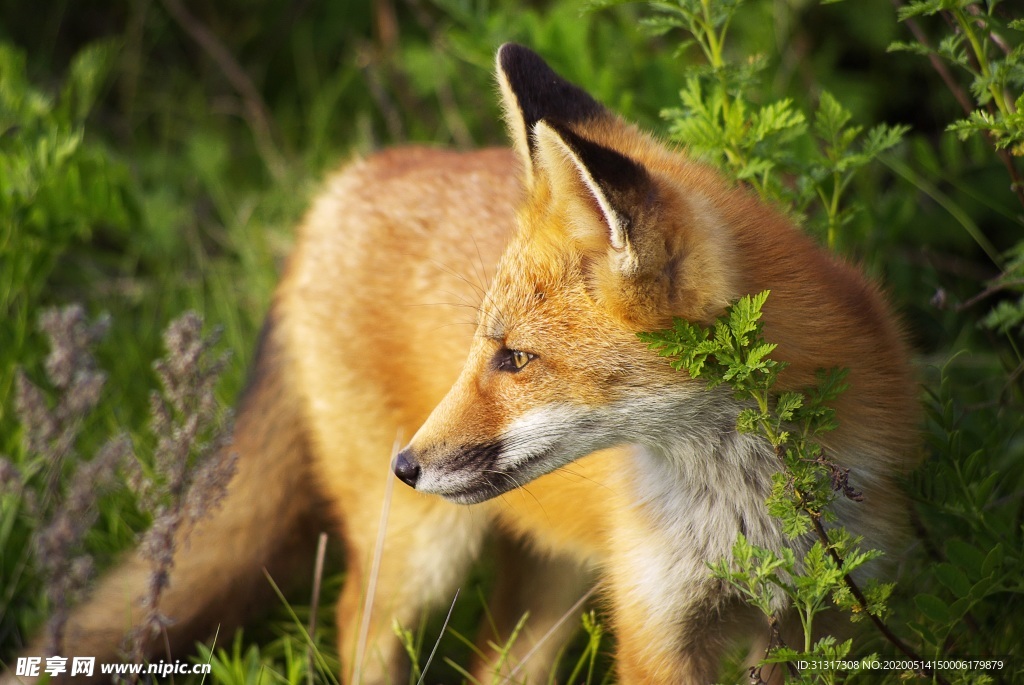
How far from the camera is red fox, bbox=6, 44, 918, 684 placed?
2.57 meters

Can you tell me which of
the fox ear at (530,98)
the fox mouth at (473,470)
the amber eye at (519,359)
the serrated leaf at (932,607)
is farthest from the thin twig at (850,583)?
the fox ear at (530,98)

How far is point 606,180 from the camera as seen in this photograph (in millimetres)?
2242

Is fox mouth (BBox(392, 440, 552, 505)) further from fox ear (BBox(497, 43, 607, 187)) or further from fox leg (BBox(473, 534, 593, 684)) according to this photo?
fox leg (BBox(473, 534, 593, 684))

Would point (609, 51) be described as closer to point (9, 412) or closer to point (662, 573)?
point (662, 573)

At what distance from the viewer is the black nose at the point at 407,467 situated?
8.72 feet

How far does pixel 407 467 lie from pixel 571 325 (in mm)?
567

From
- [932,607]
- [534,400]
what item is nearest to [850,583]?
[932,607]

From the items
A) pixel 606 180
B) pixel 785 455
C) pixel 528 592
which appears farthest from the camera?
pixel 528 592

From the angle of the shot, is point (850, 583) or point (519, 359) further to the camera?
point (519, 359)

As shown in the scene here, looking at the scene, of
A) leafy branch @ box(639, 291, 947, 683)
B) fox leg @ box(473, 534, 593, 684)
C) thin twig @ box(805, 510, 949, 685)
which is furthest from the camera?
fox leg @ box(473, 534, 593, 684)

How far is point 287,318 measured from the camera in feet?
13.5

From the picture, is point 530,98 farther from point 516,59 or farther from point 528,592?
point 528,592

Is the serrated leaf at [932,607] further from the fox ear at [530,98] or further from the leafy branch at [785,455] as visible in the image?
the fox ear at [530,98]

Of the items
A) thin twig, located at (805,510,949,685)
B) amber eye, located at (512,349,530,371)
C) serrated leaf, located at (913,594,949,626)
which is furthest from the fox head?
serrated leaf, located at (913,594,949,626)
